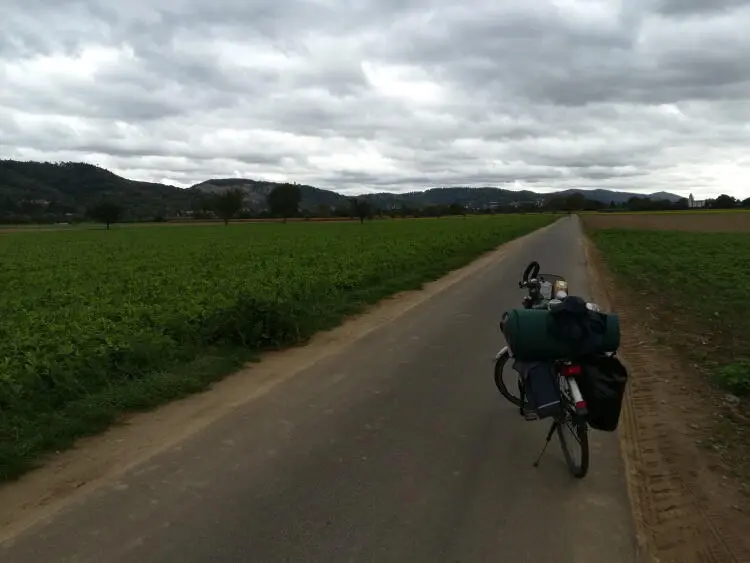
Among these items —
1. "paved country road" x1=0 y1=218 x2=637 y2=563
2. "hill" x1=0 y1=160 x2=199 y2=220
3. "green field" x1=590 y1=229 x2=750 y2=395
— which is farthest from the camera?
"hill" x1=0 y1=160 x2=199 y2=220

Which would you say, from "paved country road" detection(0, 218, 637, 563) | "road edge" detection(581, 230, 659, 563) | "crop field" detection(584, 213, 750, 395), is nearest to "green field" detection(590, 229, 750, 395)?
"crop field" detection(584, 213, 750, 395)

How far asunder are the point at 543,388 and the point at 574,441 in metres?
0.42

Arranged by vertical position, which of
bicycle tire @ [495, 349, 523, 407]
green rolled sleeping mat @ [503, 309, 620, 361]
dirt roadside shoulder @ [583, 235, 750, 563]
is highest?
green rolled sleeping mat @ [503, 309, 620, 361]

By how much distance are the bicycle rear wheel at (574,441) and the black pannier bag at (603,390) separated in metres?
0.09

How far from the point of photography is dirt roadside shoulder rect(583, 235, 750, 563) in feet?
11.6

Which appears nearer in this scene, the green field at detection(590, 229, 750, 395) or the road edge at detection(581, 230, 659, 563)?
the road edge at detection(581, 230, 659, 563)

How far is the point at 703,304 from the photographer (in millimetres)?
12180

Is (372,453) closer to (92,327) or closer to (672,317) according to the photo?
(92,327)

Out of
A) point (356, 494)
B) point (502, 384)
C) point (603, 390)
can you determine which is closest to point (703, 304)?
point (502, 384)

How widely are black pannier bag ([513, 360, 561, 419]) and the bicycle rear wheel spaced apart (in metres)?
0.12

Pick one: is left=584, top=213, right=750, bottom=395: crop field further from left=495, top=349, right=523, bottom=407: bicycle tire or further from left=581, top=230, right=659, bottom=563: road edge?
left=495, top=349, right=523, bottom=407: bicycle tire

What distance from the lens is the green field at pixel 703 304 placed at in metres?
7.73

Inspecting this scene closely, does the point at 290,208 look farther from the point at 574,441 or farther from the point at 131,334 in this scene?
the point at 574,441

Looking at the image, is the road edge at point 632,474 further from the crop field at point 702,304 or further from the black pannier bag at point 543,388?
the crop field at point 702,304
